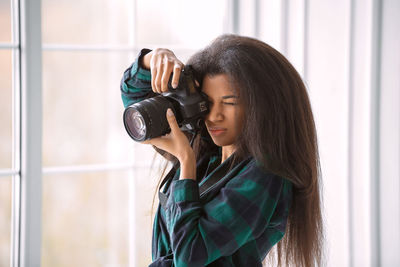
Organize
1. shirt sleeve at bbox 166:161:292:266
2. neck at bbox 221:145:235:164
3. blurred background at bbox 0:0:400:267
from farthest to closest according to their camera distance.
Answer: blurred background at bbox 0:0:400:267, neck at bbox 221:145:235:164, shirt sleeve at bbox 166:161:292:266

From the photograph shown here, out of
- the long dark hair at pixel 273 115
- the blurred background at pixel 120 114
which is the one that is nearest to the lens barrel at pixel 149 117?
the long dark hair at pixel 273 115

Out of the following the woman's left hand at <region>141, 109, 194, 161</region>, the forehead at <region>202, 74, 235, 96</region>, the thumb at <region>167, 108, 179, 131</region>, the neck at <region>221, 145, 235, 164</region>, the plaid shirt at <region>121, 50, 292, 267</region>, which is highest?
the forehead at <region>202, 74, 235, 96</region>

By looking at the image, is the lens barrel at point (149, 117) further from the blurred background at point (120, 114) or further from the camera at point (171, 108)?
the blurred background at point (120, 114)

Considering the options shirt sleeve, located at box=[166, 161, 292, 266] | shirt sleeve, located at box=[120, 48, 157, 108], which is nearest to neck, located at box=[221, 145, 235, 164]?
shirt sleeve, located at box=[166, 161, 292, 266]

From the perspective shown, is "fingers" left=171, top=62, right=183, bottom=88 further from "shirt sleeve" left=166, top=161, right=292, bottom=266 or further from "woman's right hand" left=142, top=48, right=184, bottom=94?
"shirt sleeve" left=166, top=161, right=292, bottom=266

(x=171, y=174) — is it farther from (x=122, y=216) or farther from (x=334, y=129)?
(x=122, y=216)

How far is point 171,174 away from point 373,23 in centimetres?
74

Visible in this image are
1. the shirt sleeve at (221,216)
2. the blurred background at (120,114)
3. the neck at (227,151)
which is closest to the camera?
the shirt sleeve at (221,216)

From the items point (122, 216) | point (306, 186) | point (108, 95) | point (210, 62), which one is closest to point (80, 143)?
point (108, 95)

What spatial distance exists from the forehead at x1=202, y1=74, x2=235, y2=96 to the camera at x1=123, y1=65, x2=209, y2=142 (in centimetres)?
2

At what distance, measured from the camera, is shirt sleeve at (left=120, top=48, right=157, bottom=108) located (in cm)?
101

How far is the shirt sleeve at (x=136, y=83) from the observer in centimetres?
101

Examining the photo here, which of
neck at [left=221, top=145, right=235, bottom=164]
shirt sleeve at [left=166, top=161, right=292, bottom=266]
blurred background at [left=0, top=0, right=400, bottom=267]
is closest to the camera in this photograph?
shirt sleeve at [left=166, top=161, right=292, bottom=266]

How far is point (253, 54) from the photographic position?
0.86m
